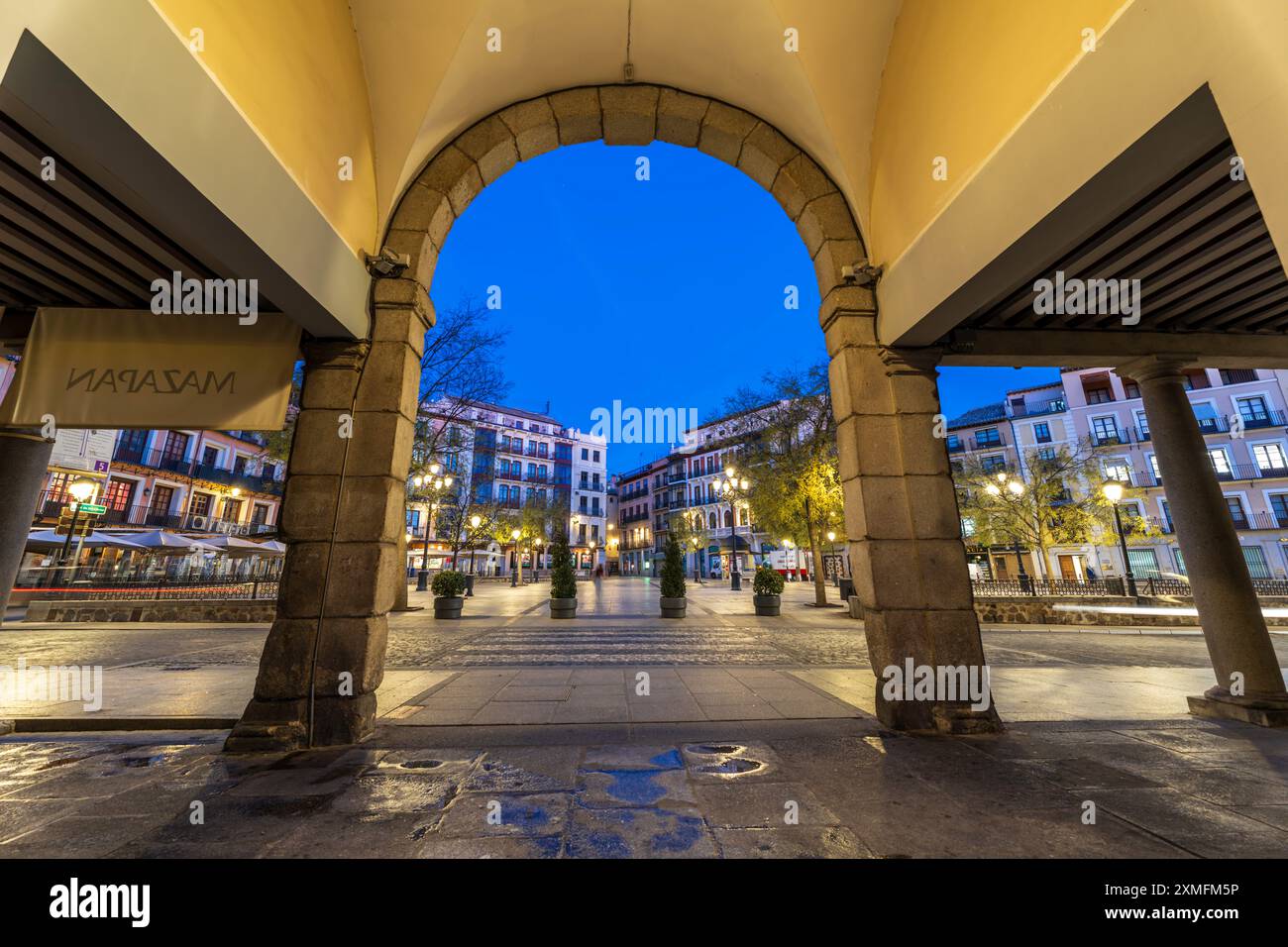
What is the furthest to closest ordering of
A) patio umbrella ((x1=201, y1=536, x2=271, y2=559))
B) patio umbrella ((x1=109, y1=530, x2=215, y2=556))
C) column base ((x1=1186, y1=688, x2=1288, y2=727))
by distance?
1. patio umbrella ((x1=201, y1=536, x2=271, y2=559))
2. patio umbrella ((x1=109, y1=530, x2=215, y2=556))
3. column base ((x1=1186, y1=688, x2=1288, y2=727))

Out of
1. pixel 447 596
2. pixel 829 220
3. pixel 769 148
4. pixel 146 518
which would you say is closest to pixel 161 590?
pixel 447 596

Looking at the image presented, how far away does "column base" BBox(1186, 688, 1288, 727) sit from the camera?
4.75 m

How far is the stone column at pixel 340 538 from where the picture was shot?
159 inches

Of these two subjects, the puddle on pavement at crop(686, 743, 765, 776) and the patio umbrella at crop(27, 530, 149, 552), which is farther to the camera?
the patio umbrella at crop(27, 530, 149, 552)

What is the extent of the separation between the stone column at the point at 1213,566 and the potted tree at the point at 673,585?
1105 centimetres

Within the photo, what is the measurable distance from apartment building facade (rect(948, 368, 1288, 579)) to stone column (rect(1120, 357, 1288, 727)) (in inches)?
947

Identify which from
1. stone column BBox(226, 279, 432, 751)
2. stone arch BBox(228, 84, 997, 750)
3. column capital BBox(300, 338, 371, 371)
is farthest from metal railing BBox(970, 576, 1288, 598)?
column capital BBox(300, 338, 371, 371)

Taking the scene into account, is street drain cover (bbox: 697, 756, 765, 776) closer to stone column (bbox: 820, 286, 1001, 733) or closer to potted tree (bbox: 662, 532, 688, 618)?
stone column (bbox: 820, 286, 1001, 733)

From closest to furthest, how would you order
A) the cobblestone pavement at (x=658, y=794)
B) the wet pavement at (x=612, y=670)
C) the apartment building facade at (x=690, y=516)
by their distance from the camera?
the cobblestone pavement at (x=658, y=794) → the wet pavement at (x=612, y=670) → the apartment building facade at (x=690, y=516)

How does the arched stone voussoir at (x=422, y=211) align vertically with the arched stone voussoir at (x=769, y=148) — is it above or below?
below

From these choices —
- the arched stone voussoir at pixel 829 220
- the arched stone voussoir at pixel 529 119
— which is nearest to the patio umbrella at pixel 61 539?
the arched stone voussoir at pixel 529 119

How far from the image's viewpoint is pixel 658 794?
2988mm

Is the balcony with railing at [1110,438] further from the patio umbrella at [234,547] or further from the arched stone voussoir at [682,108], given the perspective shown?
the patio umbrella at [234,547]
